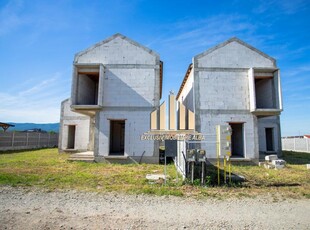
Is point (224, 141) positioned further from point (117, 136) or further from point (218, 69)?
→ point (117, 136)

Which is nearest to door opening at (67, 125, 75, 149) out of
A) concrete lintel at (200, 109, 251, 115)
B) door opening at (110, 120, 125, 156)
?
door opening at (110, 120, 125, 156)

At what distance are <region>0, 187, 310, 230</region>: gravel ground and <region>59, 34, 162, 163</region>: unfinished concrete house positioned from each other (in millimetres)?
7007

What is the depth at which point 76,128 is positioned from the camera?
18422 mm

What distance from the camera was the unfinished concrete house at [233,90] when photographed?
41.7 feet

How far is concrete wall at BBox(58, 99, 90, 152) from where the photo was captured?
18.1 metres

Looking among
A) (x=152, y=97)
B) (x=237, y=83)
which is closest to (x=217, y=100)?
(x=237, y=83)

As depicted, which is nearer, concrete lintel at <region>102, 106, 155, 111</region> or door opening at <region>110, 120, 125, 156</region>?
concrete lintel at <region>102, 106, 155, 111</region>

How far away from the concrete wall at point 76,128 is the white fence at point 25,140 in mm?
5612

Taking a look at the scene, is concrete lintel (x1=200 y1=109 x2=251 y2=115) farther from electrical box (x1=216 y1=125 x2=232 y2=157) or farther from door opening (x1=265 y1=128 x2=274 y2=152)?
door opening (x1=265 y1=128 x2=274 y2=152)

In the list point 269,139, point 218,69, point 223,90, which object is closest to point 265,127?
point 269,139

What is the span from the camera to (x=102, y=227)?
12.5 feet

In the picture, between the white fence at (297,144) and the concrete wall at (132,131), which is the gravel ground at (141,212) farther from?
the white fence at (297,144)

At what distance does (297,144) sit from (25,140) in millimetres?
32525

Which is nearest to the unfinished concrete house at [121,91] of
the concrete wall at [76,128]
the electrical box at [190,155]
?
the concrete wall at [76,128]
